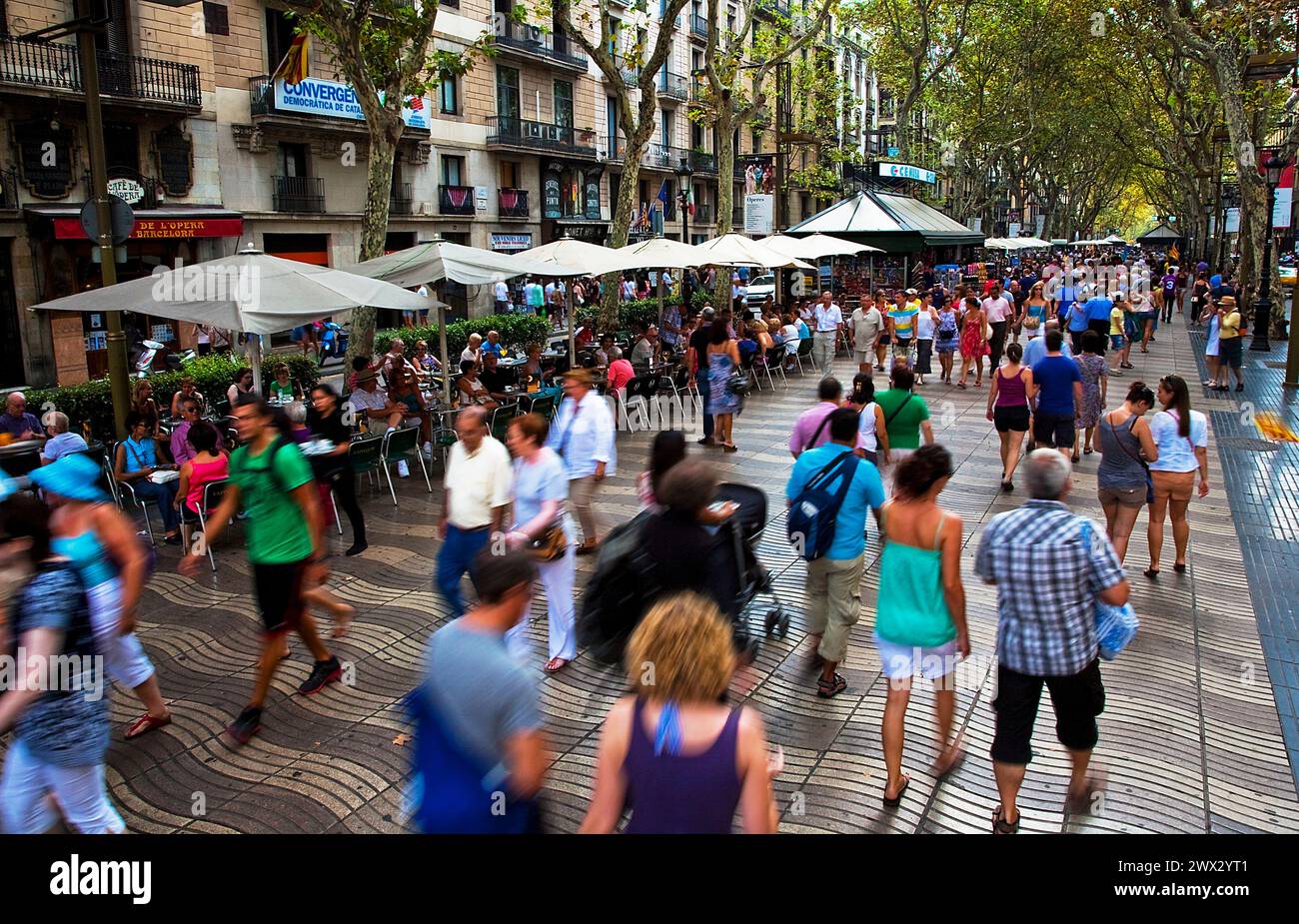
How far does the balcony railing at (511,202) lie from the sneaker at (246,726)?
31.9 m

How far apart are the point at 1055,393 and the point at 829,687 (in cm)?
545

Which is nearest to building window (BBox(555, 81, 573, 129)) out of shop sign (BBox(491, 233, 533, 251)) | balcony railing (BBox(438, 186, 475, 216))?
shop sign (BBox(491, 233, 533, 251))

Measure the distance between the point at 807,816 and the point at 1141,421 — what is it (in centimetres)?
418

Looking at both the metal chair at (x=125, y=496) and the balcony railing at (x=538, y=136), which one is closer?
the metal chair at (x=125, y=496)

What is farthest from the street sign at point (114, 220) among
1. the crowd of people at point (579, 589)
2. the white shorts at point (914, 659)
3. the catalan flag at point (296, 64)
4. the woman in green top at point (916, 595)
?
the catalan flag at point (296, 64)

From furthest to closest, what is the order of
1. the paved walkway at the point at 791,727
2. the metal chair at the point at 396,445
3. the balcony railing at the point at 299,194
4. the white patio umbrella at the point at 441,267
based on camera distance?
the balcony railing at the point at 299,194 → the white patio umbrella at the point at 441,267 → the metal chair at the point at 396,445 → the paved walkway at the point at 791,727

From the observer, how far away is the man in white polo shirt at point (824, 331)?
19.5 m

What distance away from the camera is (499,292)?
102 ft

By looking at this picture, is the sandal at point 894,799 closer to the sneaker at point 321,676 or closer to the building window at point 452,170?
the sneaker at point 321,676

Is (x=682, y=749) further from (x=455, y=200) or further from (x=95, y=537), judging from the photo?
(x=455, y=200)

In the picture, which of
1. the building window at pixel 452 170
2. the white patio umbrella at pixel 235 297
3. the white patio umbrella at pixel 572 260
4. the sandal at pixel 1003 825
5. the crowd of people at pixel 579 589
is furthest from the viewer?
the building window at pixel 452 170
